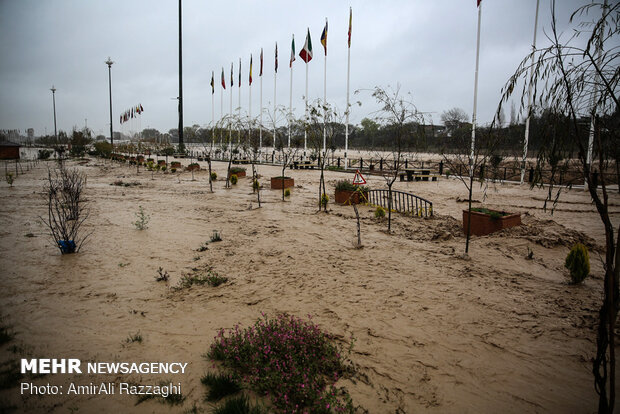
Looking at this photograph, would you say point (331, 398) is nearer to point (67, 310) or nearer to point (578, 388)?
point (578, 388)

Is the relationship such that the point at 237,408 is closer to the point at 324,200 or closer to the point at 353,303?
the point at 353,303

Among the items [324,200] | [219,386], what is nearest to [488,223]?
[324,200]

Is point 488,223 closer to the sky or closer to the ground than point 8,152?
closer to the ground

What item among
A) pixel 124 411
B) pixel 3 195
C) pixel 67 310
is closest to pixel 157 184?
pixel 3 195

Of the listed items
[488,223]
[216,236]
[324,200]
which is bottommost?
[216,236]

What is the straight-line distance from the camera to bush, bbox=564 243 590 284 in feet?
18.3

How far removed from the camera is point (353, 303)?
5.09 m

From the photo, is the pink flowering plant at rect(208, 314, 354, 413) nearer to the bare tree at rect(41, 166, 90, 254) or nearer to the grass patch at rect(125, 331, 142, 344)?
the grass patch at rect(125, 331, 142, 344)

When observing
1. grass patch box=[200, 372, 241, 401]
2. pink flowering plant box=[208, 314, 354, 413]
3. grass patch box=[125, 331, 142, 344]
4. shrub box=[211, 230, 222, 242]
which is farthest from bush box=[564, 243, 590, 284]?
shrub box=[211, 230, 222, 242]

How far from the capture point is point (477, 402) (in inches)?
125

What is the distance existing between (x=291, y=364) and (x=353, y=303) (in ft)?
6.50

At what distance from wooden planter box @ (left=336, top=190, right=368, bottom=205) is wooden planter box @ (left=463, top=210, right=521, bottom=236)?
433cm

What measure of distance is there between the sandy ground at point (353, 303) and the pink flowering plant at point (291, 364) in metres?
0.26

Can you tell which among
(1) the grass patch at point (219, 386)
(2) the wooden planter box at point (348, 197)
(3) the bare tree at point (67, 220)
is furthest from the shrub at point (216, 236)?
(2) the wooden planter box at point (348, 197)
